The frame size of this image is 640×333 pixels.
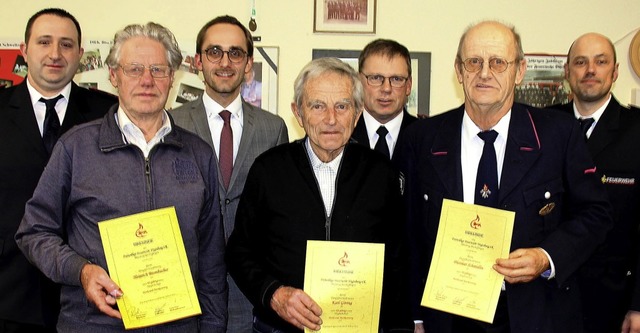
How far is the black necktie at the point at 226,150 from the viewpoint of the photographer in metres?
3.02

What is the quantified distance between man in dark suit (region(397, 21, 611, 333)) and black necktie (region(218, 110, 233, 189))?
95 centimetres

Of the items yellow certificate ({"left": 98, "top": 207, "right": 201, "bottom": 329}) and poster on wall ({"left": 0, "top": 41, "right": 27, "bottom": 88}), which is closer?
yellow certificate ({"left": 98, "top": 207, "right": 201, "bottom": 329})

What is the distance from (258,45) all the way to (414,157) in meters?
2.33

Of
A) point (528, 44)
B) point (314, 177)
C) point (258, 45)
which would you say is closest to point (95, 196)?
point (314, 177)

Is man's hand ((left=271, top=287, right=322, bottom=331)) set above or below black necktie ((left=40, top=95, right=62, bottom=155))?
below

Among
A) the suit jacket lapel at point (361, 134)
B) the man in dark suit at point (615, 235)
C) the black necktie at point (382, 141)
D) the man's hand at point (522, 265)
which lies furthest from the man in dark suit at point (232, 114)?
the man in dark suit at point (615, 235)

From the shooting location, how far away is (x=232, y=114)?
315 cm

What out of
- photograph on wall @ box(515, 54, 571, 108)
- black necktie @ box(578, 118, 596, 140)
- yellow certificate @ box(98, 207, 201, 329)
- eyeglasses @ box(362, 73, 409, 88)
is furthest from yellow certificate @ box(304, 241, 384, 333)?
photograph on wall @ box(515, 54, 571, 108)

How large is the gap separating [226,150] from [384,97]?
0.82 metres

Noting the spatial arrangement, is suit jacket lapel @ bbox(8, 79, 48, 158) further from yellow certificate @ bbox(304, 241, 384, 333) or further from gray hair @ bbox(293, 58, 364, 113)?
yellow certificate @ bbox(304, 241, 384, 333)

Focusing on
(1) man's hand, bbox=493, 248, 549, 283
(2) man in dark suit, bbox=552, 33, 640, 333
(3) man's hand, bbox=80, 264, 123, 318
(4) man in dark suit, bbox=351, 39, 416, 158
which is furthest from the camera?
(4) man in dark suit, bbox=351, 39, 416, 158

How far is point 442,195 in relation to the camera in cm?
242

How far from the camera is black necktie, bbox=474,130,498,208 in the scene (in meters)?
2.36

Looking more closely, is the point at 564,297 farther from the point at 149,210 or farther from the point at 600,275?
the point at 149,210
